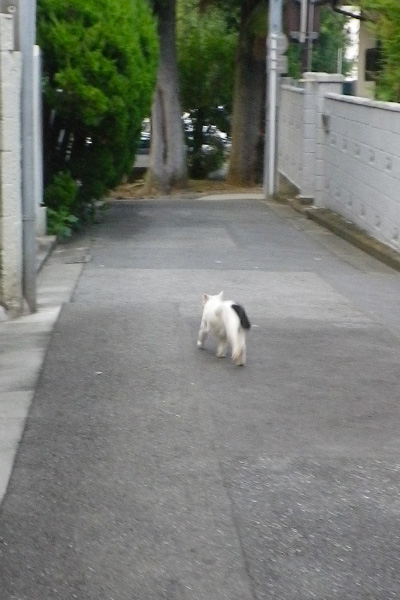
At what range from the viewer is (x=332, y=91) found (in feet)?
62.5

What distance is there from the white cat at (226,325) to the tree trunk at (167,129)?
666 inches

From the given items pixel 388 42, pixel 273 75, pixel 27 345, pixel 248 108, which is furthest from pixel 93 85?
pixel 248 108

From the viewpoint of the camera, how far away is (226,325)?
7.86 m

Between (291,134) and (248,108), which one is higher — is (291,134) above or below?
below

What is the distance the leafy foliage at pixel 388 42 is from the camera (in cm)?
1440

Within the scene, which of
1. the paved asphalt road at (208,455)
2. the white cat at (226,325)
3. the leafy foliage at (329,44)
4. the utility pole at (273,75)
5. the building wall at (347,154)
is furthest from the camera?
the leafy foliage at (329,44)

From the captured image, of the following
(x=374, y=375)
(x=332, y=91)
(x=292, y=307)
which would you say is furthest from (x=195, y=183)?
(x=374, y=375)

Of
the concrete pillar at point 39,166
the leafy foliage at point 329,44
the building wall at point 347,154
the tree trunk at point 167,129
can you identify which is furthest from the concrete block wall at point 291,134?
the leafy foliage at point 329,44

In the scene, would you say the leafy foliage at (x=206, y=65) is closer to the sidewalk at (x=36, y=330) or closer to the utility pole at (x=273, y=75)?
the utility pole at (x=273, y=75)

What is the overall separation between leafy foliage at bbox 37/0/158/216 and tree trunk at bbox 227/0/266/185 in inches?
376

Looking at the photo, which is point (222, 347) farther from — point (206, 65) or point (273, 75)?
point (206, 65)

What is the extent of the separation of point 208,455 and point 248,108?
21.0 meters

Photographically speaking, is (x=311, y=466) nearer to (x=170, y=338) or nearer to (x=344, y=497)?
(x=344, y=497)

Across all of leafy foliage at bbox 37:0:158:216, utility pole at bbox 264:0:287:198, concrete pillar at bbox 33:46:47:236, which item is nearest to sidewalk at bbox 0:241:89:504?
concrete pillar at bbox 33:46:47:236
